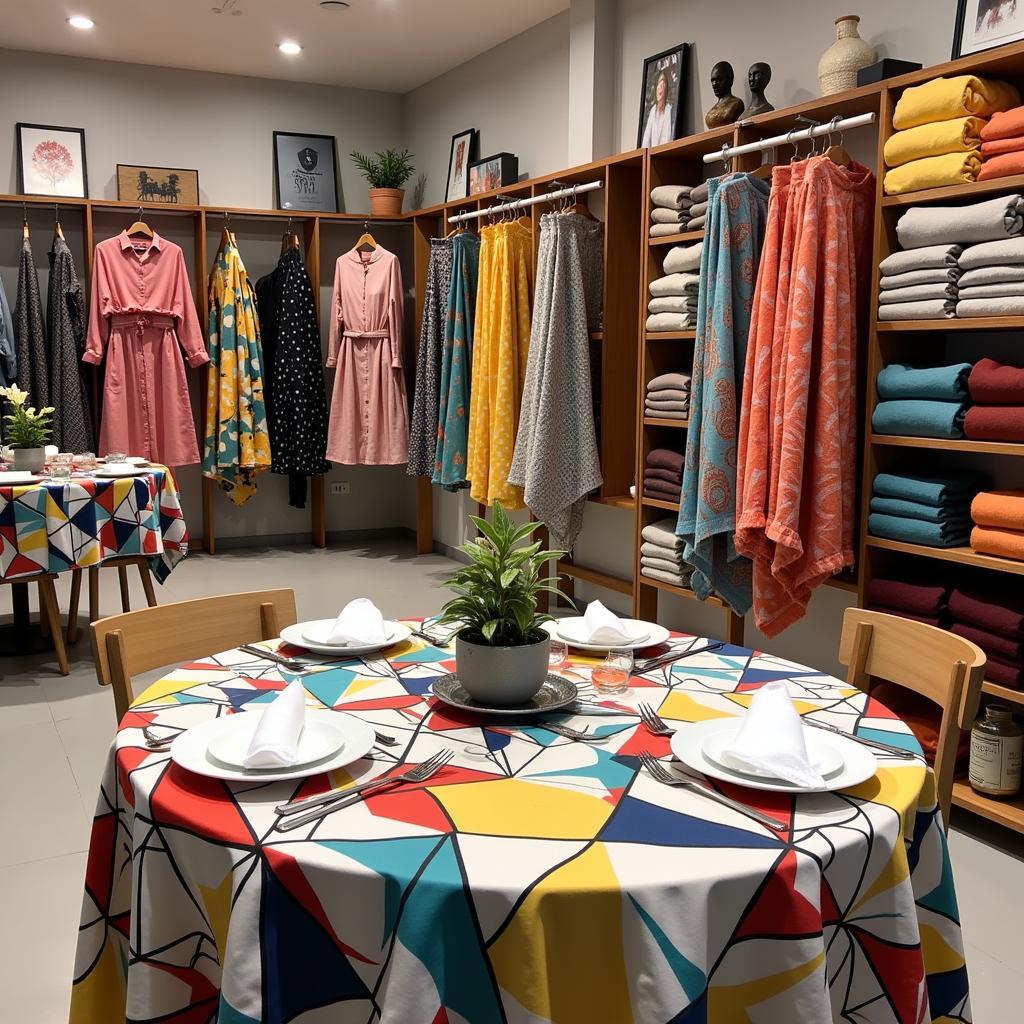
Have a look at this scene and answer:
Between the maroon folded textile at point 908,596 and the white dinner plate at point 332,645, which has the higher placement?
the white dinner plate at point 332,645

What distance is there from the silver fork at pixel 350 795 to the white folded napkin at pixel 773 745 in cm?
37

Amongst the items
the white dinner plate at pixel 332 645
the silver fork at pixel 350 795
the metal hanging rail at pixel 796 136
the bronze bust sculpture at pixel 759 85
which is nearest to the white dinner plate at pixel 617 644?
the white dinner plate at pixel 332 645

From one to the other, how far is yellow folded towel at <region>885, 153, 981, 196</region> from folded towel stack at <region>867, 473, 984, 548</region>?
81cm

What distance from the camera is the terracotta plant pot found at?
6426mm

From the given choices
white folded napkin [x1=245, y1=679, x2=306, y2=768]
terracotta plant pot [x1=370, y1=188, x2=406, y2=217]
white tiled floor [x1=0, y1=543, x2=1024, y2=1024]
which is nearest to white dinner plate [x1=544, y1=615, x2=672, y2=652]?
white folded napkin [x1=245, y1=679, x2=306, y2=768]

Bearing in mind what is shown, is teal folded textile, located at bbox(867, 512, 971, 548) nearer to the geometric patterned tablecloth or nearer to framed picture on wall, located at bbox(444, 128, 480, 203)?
the geometric patterned tablecloth

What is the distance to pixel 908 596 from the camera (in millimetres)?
2891

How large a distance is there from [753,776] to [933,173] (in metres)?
2.10

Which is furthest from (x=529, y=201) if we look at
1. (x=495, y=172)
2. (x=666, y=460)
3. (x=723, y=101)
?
(x=666, y=460)

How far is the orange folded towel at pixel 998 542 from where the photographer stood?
8.52ft

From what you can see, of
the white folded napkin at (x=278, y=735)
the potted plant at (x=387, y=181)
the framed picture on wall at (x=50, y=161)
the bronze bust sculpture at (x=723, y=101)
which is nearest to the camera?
the white folded napkin at (x=278, y=735)

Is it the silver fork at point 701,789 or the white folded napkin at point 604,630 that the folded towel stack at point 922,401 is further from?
the silver fork at point 701,789

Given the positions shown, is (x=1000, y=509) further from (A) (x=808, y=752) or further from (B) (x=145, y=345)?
(B) (x=145, y=345)

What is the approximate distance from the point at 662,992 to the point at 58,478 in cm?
350
